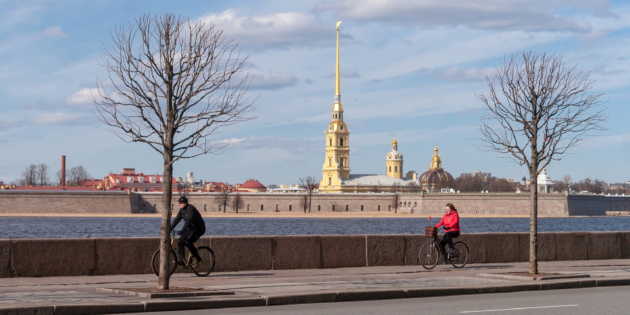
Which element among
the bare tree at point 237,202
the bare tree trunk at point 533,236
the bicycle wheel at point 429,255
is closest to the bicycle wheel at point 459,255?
the bicycle wheel at point 429,255

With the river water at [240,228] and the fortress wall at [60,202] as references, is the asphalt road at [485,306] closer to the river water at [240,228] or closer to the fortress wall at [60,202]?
the river water at [240,228]

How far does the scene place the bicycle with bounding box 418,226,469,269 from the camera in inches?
736

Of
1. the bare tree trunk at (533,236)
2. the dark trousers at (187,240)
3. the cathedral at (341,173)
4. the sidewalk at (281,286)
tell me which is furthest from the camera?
the cathedral at (341,173)

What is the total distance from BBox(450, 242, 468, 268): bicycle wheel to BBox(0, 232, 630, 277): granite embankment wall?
72cm

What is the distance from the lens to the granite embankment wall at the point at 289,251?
15695mm

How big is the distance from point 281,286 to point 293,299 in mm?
1447

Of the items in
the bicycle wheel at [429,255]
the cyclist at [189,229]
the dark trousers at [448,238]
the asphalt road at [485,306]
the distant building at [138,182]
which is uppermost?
the distant building at [138,182]

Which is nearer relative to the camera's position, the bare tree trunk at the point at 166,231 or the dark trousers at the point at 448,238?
the bare tree trunk at the point at 166,231

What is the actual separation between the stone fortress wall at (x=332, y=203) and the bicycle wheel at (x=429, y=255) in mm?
123050

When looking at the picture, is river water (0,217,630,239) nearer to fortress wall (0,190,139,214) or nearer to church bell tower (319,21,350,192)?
fortress wall (0,190,139,214)

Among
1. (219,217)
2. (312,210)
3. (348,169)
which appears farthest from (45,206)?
(348,169)

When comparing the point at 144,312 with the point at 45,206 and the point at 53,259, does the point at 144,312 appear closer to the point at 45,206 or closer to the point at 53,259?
the point at 53,259

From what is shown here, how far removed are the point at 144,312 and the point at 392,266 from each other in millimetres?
8807

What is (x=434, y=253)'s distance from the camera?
1917 cm
